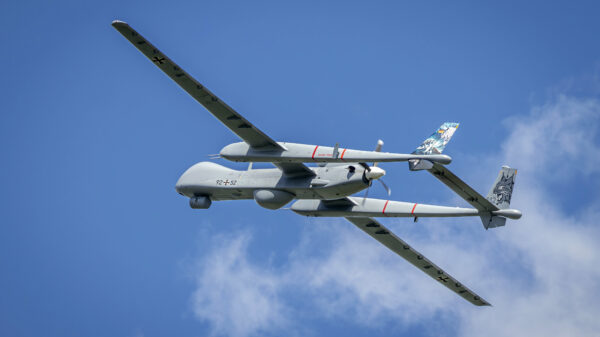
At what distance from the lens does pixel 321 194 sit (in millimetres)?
59188

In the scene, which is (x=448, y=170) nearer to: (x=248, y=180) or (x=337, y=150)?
(x=337, y=150)

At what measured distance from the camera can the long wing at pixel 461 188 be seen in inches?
2191

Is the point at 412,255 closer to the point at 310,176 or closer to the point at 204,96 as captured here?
the point at 310,176

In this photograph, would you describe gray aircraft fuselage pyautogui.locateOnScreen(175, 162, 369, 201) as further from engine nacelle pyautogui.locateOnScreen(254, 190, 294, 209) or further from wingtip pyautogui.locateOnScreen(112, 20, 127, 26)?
wingtip pyautogui.locateOnScreen(112, 20, 127, 26)

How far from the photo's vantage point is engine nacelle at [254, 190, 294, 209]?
59469mm

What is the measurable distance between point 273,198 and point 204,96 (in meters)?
7.30

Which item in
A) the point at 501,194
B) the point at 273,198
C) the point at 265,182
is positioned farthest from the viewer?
the point at 265,182

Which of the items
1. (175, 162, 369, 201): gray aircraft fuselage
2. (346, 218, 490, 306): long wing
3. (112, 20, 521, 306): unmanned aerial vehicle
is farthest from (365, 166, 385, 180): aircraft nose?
(346, 218, 490, 306): long wing

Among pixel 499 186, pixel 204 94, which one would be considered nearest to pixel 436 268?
pixel 499 186

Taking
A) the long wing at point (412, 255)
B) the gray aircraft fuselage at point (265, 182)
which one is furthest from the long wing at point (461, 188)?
the long wing at point (412, 255)

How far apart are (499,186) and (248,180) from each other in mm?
14705

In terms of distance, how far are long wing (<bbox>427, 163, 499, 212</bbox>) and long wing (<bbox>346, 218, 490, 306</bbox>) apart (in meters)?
10.2

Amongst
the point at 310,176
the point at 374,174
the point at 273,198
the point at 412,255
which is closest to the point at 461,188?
the point at 374,174

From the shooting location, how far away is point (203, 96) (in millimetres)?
56938
